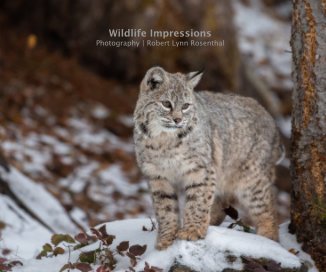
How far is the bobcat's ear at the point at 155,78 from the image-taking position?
15.7 feet

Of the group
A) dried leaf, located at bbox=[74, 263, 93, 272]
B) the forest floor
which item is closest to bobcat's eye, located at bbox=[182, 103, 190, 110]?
dried leaf, located at bbox=[74, 263, 93, 272]

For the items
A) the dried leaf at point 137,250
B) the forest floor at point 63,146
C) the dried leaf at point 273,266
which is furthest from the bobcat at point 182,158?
the forest floor at point 63,146

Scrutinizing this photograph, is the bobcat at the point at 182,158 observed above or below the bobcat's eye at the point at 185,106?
below

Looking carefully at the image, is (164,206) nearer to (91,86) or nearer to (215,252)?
(215,252)

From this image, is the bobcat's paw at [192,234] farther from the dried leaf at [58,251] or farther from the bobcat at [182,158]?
the dried leaf at [58,251]

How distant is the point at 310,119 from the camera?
188 inches

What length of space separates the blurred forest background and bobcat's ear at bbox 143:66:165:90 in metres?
3.60

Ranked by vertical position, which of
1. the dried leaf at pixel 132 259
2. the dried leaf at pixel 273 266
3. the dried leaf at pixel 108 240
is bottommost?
the dried leaf at pixel 273 266

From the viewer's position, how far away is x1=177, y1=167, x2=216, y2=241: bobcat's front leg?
4.67 m

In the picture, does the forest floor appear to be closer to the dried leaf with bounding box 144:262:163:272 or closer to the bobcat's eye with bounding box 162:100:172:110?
the bobcat's eye with bounding box 162:100:172:110

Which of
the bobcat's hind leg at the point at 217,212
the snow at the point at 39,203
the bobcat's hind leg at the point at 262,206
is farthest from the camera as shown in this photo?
the snow at the point at 39,203

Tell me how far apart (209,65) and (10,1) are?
3.61 metres

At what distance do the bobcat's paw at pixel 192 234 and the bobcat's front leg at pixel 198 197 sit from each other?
0.01 metres

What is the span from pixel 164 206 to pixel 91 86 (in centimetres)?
666
